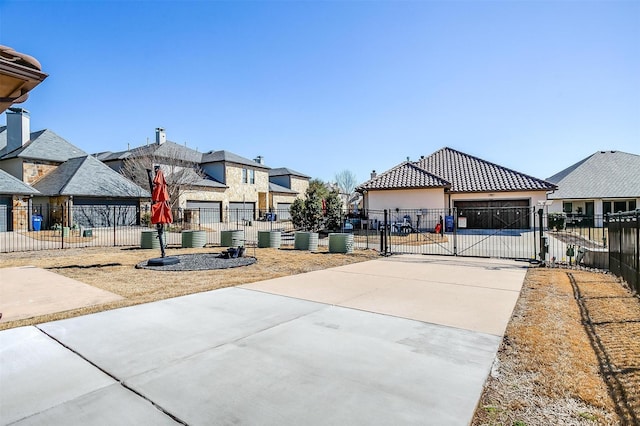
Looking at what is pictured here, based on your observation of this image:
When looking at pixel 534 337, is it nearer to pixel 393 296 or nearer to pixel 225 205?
pixel 393 296

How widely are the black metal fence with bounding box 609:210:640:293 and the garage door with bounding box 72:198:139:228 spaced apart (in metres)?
27.4

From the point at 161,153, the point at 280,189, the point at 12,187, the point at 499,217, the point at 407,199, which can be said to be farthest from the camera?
the point at 280,189

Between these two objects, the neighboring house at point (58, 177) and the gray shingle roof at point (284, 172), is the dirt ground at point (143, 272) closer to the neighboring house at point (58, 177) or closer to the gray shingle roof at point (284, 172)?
the neighboring house at point (58, 177)

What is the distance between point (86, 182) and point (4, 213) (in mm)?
5359

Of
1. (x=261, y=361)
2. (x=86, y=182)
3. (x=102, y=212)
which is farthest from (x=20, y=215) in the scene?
(x=261, y=361)

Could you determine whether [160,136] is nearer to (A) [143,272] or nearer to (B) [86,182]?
(B) [86,182]

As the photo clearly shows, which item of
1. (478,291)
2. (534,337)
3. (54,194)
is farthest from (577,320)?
(54,194)

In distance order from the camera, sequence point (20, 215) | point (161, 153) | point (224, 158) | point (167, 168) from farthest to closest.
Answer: point (224, 158), point (161, 153), point (167, 168), point (20, 215)

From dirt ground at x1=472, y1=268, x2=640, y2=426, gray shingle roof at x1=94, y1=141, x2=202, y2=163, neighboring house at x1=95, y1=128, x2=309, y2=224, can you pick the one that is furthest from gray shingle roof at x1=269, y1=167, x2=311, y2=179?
dirt ground at x1=472, y1=268, x2=640, y2=426

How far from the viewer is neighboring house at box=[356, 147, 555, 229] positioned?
23.5m

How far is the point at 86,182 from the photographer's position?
2670 centimetres

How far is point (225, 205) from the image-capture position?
37.6m

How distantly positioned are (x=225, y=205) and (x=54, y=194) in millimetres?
15636

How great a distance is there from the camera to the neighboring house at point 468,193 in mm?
23531
